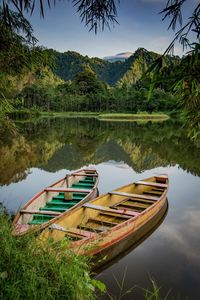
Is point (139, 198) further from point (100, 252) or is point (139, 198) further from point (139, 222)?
point (100, 252)

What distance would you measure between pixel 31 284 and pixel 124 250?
3520 millimetres

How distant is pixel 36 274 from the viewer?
11.6ft

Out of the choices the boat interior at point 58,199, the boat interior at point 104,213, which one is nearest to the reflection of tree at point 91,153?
the boat interior at point 58,199

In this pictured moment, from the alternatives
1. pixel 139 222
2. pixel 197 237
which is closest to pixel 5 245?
pixel 139 222

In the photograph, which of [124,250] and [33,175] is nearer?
[124,250]

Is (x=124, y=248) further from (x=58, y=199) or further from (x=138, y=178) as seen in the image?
(x=138, y=178)

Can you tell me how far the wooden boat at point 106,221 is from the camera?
18.2 feet

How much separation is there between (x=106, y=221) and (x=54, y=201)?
2.13m

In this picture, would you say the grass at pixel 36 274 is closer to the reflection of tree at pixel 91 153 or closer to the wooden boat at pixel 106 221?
the wooden boat at pixel 106 221

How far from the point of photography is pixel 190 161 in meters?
16.8

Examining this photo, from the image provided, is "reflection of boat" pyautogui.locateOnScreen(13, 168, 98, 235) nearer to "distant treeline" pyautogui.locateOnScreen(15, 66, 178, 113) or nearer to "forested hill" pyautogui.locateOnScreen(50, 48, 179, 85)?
"distant treeline" pyautogui.locateOnScreen(15, 66, 178, 113)

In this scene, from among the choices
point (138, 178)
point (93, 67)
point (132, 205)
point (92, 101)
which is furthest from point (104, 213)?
point (93, 67)

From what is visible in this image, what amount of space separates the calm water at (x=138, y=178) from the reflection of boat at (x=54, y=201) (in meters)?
0.97

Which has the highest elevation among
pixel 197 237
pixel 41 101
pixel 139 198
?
pixel 41 101
